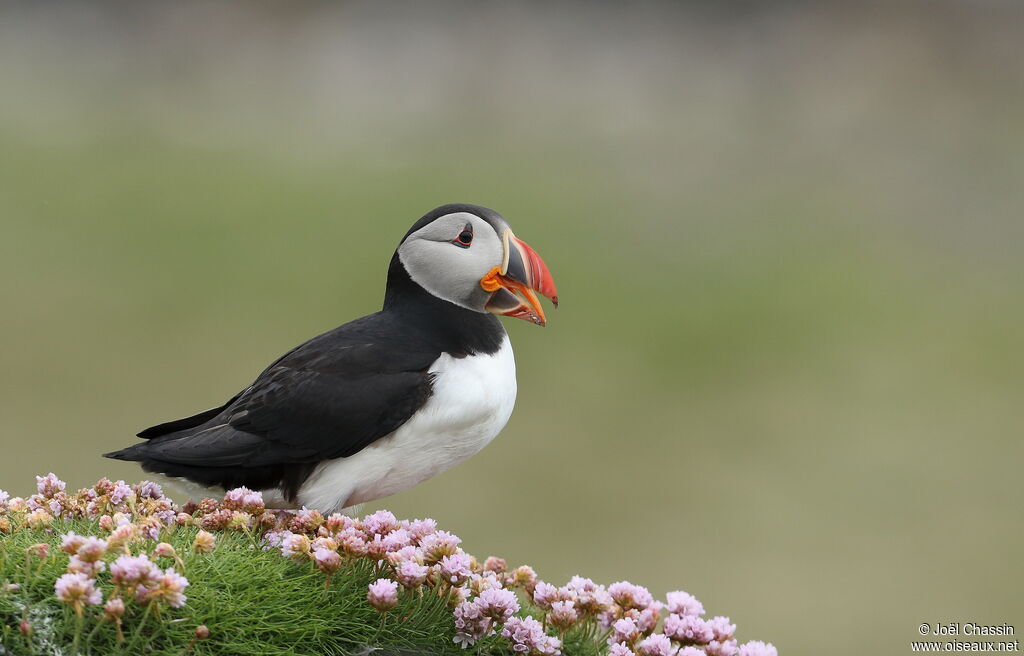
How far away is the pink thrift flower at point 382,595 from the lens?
3.63 meters

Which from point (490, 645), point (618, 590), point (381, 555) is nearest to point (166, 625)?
point (381, 555)

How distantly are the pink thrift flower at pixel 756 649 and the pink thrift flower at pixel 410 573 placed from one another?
1.24 metres

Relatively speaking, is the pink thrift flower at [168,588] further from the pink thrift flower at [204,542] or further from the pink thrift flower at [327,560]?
the pink thrift flower at [327,560]

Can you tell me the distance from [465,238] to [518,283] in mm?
319

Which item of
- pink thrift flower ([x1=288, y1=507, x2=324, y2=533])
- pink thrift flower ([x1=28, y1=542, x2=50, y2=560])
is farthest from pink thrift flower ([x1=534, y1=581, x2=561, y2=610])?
pink thrift flower ([x1=28, y1=542, x2=50, y2=560])

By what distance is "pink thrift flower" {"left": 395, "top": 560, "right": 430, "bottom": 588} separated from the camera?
3.76 m

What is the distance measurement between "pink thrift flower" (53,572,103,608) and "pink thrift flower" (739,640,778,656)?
2.30 metres

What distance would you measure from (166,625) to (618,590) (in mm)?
1853

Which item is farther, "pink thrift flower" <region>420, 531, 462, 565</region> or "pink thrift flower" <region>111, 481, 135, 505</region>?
"pink thrift flower" <region>111, 481, 135, 505</region>

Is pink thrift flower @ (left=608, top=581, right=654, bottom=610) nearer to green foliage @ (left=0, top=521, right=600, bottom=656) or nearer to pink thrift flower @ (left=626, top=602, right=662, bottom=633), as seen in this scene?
pink thrift flower @ (left=626, top=602, right=662, bottom=633)

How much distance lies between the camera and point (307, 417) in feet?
14.8

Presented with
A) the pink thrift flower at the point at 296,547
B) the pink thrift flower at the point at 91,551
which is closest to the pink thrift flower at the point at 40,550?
the pink thrift flower at the point at 91,551

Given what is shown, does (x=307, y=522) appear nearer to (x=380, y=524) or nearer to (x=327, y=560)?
(x=380, y=524)

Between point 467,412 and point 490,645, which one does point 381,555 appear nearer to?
point 490,645
